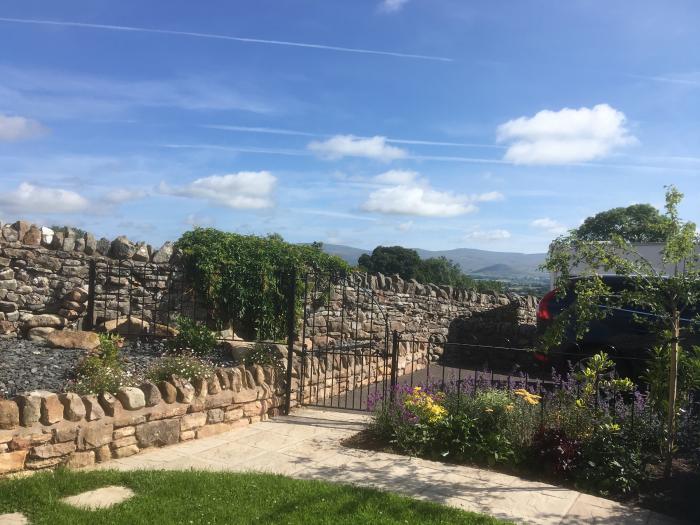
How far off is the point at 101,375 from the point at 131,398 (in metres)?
0.43

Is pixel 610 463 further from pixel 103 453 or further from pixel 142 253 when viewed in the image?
pixel 142 253

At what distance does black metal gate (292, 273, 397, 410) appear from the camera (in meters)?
8.09

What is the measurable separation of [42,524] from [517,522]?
3252 mm

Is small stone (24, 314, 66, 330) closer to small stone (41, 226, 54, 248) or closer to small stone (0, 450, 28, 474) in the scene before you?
small stone (41, 226, 54, 248)

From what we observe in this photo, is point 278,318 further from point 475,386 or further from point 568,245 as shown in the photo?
point 568,245

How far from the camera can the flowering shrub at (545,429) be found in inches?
203

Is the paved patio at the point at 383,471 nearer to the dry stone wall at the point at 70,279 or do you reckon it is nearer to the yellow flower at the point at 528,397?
the yellow flower at the point at 528,397

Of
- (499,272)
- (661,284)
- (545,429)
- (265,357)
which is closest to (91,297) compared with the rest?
(265,357)

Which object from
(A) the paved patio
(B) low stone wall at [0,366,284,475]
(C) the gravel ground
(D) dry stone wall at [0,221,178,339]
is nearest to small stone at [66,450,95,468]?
(B) low stone wall at [0,366,284,475]

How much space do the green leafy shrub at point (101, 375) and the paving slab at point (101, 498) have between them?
53.9 inches

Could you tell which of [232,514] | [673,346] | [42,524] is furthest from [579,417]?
[42,524]

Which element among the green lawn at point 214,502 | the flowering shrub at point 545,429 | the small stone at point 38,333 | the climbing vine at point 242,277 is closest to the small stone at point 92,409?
the green lawn at point 214,502

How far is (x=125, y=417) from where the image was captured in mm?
5449

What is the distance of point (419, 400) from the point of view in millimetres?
6250
